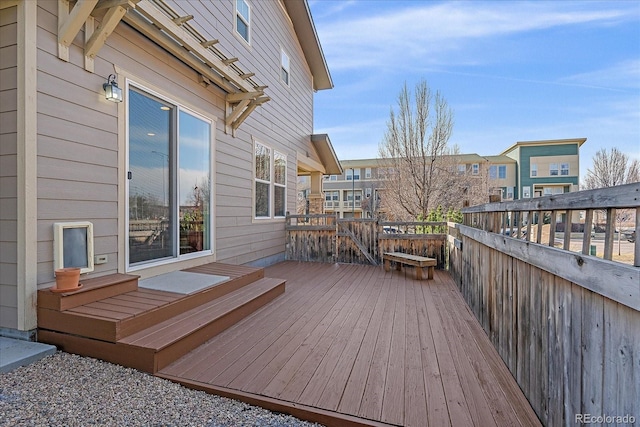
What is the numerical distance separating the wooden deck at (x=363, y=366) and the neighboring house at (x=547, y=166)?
1029 inches

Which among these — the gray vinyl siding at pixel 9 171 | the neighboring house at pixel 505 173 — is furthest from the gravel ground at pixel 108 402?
the neighboring house at pixel 505 173

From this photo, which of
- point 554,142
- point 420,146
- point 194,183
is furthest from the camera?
point 554,142

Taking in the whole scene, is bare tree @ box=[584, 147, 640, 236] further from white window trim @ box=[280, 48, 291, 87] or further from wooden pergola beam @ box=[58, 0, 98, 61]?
wooden pergola beam @ box=[58, 0, 98, 61]

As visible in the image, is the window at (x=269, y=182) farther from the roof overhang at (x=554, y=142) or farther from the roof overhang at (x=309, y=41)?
the roof overhang at (x=554, y=142)

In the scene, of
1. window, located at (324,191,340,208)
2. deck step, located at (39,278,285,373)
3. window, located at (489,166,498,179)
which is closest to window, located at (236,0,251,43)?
deck step, located at (39,278,285,373)

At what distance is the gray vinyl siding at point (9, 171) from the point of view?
7.96 ft

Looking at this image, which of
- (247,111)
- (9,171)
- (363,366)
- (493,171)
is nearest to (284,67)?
(247,111)

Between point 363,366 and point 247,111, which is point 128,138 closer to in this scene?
point 247,111

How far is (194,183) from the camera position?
4406mm

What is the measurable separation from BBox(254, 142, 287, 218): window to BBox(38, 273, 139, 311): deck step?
349cm

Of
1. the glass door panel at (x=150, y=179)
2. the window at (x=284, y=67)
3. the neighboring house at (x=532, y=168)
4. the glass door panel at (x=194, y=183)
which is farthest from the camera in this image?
the neighboring house at (x=532, y=168)

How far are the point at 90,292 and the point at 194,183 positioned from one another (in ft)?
6.85

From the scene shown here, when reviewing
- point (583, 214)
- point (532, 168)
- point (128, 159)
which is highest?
point (532, 168)

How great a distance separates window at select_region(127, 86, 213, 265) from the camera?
11.4 feet
